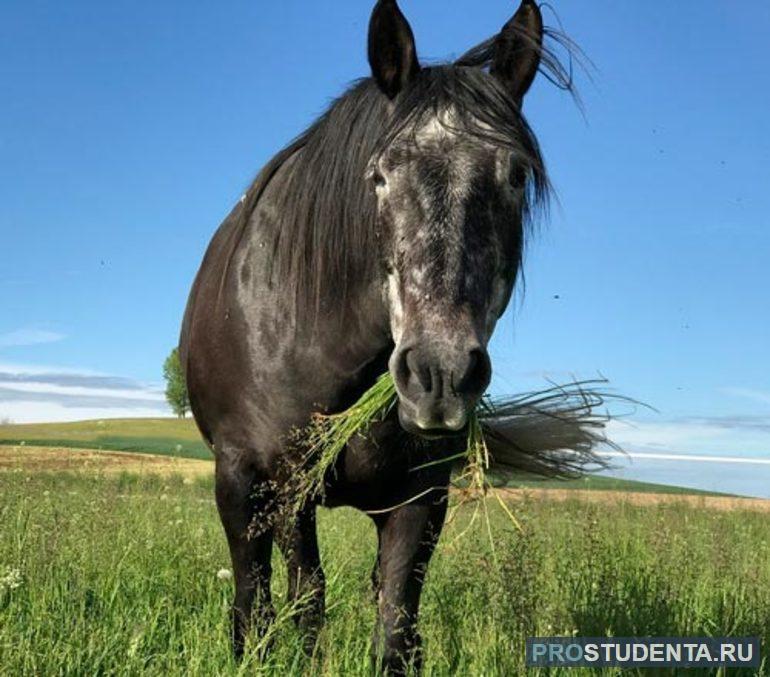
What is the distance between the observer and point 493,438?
459 cm

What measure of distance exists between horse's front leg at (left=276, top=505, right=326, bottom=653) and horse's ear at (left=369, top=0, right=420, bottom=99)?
2022 millimetres

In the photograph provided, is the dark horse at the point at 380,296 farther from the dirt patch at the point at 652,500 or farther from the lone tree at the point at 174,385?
the lone tree at the point at 174,385

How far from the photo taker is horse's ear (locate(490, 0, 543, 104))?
362cm

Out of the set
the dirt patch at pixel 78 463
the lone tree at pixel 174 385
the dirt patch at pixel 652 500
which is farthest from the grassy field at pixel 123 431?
the dirt patch at pixel 652 500

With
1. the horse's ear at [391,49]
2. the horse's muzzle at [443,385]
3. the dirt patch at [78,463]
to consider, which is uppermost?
the horse's ear at [391,49]

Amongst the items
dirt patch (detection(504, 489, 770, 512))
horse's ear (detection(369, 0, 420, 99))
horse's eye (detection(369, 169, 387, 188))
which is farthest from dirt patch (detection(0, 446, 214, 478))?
horse's eye (detection(369, 169, 387, 188))

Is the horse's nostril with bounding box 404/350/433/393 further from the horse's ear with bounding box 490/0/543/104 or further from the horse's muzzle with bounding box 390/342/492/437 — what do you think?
the horse's ear with bounding box 490/0/543/104

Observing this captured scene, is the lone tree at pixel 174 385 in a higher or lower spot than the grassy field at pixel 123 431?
higher

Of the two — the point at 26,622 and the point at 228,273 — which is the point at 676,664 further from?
the point at 26,622

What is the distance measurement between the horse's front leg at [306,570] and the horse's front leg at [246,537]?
20 cm

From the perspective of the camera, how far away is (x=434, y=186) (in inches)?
116

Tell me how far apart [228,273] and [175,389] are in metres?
74.4

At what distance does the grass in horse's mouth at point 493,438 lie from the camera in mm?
3523

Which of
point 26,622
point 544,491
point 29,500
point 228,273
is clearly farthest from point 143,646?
point 544,491
